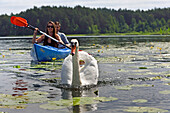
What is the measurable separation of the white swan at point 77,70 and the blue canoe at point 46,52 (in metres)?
6.95

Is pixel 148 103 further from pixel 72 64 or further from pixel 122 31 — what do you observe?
pixel 122 31

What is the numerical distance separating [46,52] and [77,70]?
7.71 m

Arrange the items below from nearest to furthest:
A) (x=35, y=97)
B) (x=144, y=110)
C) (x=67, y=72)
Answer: (x=144, y=110) → (x=35, y=97) → (x=67, y=72)

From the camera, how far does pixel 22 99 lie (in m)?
7.39

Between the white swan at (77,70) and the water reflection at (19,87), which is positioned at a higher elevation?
the white swan at (77,70)

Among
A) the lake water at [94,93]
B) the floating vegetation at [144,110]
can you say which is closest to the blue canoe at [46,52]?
the lake water at [94,93]

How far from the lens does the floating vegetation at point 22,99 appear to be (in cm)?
678

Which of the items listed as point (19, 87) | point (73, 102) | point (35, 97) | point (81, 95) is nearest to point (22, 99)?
point (35, 97)

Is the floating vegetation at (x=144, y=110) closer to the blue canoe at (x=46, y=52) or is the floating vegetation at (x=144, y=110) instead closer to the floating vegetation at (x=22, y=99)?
the floating vegetation at (x=22, y=99)

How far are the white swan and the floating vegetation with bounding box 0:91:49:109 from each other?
796 mm

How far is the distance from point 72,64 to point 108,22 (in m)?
150

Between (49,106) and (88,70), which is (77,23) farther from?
(49,106)

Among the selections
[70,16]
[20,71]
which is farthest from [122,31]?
[20,71]

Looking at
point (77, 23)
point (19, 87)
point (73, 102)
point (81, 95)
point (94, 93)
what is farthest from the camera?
point (77, 23)
